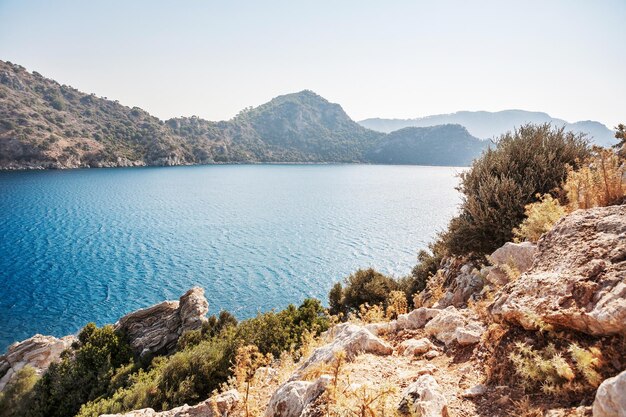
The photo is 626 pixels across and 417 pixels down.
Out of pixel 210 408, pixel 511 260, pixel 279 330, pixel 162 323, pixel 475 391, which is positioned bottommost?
pixel 162 323

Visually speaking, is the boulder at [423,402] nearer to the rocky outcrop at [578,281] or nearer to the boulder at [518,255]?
the rocky outcrop at [578,281]

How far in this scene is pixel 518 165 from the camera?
938 centimetres

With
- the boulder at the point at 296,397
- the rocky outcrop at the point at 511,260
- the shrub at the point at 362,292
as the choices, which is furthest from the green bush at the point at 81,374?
the rocky outcrop at the point at 511,260

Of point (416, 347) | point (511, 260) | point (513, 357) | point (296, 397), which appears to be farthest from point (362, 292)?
point (513, 357)

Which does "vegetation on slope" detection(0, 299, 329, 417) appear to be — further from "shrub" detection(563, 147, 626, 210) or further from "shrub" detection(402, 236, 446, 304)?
"shrub" detection(563, 147, 626, 210)

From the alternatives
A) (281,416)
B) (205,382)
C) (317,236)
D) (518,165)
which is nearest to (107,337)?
(205,382)

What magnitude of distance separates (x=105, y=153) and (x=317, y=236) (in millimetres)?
124377

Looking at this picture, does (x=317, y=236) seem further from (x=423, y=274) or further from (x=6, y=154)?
(x=6, y=154)

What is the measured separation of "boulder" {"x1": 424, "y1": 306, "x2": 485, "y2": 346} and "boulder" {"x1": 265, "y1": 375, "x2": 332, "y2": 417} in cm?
224

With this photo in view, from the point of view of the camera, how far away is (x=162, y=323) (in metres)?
20.2

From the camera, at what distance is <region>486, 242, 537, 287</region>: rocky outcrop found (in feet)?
18.5

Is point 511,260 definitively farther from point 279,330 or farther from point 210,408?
point 279,330

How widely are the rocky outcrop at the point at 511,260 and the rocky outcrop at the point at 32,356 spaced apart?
2224cm

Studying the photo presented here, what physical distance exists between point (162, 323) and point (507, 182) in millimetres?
20214
